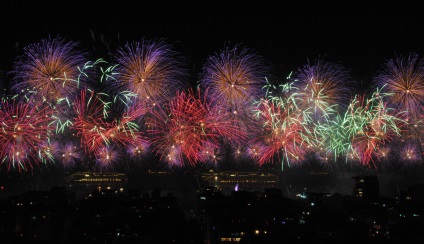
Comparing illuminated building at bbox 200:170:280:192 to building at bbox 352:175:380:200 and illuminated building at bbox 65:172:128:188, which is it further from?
building at bbox 352:175:380:200

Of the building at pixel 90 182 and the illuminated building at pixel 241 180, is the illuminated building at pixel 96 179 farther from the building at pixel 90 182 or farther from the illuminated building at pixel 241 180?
the illuminated building at pixel 241 180

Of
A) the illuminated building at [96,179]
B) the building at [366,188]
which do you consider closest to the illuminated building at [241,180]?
the illuminated building at [96,179]

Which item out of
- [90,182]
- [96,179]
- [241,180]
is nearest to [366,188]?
[241,180]

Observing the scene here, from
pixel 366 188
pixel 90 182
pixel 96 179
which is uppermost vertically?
pixel 96 179

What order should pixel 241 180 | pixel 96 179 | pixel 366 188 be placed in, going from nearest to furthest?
pixel 366 188 < pixel 96 179 < pixel 241 180

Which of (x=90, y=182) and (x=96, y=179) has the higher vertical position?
(x=96, y=179)

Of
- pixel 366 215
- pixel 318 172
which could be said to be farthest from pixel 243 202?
pixel 318 172

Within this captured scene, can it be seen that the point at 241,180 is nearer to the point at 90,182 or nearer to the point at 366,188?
the point at 366,188

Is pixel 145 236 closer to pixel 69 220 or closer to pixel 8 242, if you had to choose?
pixel 69 220
